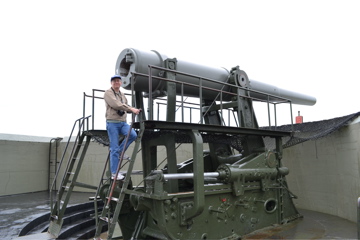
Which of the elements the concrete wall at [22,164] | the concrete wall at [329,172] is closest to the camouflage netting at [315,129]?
the concrete wall at [329,172]

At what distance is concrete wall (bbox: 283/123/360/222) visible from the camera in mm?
6402

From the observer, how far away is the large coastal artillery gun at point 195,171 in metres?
4.50

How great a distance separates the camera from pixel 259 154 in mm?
6055

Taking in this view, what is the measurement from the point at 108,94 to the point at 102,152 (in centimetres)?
718

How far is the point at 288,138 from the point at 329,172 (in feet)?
4.49

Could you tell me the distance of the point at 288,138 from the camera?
7.00 metres

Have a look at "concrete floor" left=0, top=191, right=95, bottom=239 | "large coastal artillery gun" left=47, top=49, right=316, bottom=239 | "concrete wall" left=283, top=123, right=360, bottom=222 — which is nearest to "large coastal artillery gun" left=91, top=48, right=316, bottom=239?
"large coastal artillery gun" left=47, top=49, right=316, bottom=239

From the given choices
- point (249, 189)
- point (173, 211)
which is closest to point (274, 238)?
point (249, 189)

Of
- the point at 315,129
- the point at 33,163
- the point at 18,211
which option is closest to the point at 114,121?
the point at 18,211

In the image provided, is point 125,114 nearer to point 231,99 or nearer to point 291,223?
point 231,99

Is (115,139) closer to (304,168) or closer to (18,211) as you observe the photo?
(18,211)

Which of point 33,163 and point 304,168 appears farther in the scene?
point 33,163

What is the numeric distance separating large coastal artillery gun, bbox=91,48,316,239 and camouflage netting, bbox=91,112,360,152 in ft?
0.12

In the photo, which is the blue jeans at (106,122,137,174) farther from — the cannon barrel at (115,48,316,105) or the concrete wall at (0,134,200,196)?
the concrete wall at (0,134,200,196)
